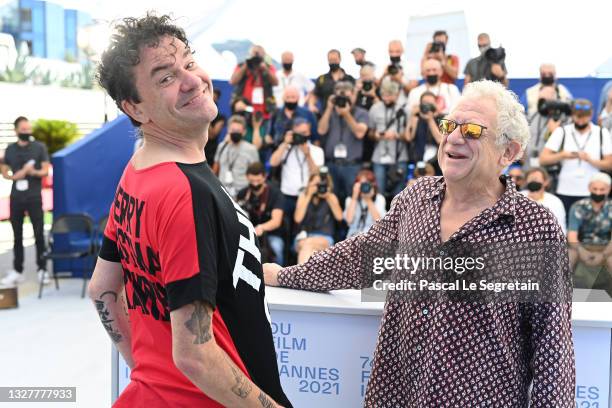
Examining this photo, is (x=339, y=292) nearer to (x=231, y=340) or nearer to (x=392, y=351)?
(x=392, y=351)

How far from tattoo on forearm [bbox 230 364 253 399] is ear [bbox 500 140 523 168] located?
0.94 m

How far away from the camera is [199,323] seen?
4.37 ft

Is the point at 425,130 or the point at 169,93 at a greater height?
the point at 169,93

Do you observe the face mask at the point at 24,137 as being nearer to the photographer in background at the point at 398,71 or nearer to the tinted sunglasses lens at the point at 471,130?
the photographer in background at the point at 398,71

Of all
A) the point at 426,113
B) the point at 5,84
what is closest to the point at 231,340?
the point at 426,113

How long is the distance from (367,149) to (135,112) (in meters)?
6.51

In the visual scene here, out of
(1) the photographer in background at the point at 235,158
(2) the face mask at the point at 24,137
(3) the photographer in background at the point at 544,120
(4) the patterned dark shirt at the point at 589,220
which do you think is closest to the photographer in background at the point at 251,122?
(1) the photographer in background at the point at 235,158

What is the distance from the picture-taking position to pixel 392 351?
6.42 ft

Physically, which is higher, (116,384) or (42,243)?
(116,384)

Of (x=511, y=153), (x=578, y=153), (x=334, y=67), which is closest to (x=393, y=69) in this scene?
(x=334, y=67)

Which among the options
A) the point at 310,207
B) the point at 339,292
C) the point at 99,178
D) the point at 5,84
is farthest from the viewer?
the point at 5,84

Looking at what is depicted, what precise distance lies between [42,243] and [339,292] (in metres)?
6.66

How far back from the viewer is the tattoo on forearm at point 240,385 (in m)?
1.38

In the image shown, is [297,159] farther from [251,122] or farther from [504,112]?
[504,112]
